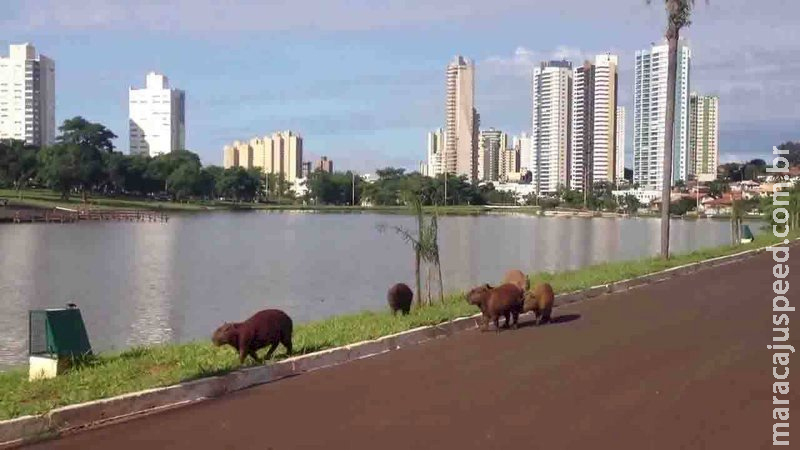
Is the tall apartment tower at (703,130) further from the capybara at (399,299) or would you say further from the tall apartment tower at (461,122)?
the capybara at (399,299)

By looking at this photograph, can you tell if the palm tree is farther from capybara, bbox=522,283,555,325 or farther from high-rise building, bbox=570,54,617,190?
high-rise building, bbox=570,54,617,190

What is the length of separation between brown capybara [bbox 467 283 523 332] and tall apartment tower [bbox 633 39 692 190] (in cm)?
1803

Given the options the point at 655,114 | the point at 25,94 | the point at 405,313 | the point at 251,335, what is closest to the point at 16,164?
the point at 25,94

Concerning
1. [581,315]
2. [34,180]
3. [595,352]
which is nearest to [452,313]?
[581,315]

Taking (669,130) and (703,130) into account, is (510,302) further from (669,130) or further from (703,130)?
(703,130)

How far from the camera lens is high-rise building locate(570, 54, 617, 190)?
6152 inches

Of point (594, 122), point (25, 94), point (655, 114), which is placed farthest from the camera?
point (25, 94)

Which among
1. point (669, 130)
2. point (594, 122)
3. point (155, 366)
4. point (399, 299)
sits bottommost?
point (155, 366)

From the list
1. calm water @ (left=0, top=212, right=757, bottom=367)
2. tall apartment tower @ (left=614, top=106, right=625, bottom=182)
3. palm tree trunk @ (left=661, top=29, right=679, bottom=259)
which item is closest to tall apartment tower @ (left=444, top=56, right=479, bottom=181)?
tall apartment tower @ (left=614, top=106, right=625, bottom=182)

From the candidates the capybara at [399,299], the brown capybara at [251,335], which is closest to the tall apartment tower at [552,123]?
the capybara at [399,299]

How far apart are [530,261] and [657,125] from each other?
2312 inches

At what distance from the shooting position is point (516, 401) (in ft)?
25.6

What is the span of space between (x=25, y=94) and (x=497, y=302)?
172 meters

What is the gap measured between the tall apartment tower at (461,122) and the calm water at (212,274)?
105m
